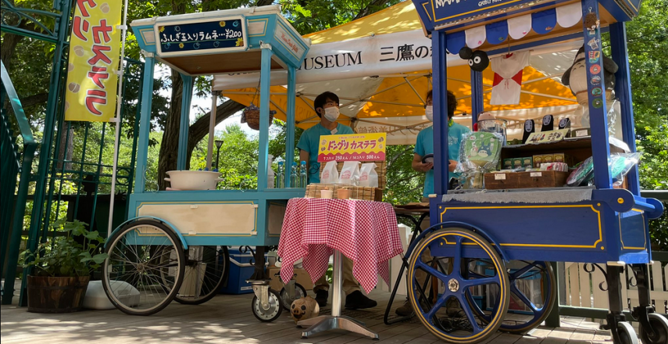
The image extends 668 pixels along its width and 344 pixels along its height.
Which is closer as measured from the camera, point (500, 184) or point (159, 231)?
point (500, 184)

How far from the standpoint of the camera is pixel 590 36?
298 cm

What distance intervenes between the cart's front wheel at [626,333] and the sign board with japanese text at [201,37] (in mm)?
3520

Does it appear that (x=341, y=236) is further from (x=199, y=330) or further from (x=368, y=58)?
(x=368, y=58)

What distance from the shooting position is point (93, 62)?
5.04 metres

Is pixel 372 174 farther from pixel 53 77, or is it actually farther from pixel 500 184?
pixel 53 77

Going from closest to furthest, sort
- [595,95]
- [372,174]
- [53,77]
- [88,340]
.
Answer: [595,95], [88,340], [372,174], [53,77]

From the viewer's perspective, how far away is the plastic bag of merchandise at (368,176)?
3.73m

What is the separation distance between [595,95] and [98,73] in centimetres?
450

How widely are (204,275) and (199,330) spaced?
1761mm

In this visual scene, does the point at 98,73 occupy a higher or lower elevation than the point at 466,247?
higher

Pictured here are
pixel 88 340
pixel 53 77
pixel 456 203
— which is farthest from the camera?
pixel 53 77

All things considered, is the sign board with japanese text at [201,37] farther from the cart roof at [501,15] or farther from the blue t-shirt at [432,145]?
the blue t-shirt at [432,145]

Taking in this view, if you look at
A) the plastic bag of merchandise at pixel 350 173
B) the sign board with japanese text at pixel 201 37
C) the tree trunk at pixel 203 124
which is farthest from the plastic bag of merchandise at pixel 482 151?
the tree trunk at pixel 203 124

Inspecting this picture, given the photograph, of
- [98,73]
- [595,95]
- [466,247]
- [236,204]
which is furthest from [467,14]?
[98,73]
